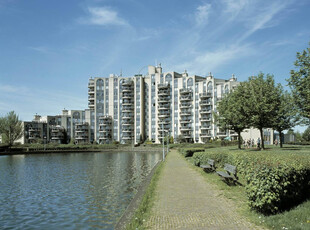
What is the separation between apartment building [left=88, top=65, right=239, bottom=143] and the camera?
338ft

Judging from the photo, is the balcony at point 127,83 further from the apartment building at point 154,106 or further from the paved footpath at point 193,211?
the paved footpath at point 193,211

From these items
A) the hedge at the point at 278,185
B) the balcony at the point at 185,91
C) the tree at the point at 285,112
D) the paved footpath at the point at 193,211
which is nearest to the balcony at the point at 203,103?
the balcony at the point at 185,91

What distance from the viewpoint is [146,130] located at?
11225cm

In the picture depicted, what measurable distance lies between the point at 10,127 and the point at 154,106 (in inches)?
2057

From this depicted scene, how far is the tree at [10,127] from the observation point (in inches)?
3853

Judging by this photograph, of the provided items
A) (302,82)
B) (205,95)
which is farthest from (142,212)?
(205,95)

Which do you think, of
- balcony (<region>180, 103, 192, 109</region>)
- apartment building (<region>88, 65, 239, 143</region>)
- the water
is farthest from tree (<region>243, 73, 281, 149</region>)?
balcony (<region>180, 103, 192, 109</region>)

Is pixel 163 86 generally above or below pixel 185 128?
above

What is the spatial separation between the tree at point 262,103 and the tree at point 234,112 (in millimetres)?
968

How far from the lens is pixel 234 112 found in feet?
140

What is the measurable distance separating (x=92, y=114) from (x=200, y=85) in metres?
46.6

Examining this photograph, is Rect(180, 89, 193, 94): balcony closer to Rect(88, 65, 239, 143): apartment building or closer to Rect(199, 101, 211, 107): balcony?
Rect(88, 65, 239, 143): apartment building

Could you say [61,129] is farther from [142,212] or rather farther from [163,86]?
[142,212]

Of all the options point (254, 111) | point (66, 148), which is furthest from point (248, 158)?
point (66, 148)
